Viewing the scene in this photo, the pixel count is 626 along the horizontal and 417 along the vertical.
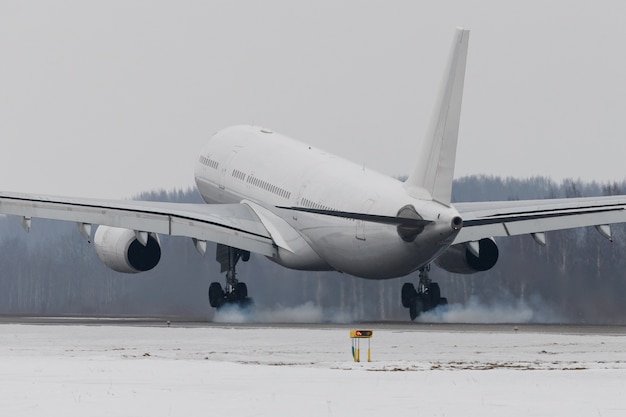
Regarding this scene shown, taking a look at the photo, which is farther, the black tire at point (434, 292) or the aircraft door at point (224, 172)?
the aircraft door at point (224, 172)

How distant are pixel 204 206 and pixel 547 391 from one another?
35.0 metres

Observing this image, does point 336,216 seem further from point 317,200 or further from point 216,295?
point 216,295

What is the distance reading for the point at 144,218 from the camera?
4997 cm

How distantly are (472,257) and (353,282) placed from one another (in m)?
6.96

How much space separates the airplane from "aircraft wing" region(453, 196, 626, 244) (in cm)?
3

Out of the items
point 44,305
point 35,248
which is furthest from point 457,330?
point 35,248

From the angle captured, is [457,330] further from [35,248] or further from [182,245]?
[35,248]

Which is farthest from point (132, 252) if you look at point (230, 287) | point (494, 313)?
point (494, 313)

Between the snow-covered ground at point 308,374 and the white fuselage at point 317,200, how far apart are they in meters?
5.51

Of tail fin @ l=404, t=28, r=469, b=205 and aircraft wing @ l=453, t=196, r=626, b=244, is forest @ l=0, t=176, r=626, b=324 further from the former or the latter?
tail fin @ l=404, t=28, r=469, b=205

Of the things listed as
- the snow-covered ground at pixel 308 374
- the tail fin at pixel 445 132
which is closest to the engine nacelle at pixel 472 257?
the tail fin at pixel 445 132

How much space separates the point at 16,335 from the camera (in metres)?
39.7

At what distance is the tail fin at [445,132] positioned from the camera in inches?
1713

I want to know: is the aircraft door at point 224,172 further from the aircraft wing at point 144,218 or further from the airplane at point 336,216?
the aircraft wing at point 144,218
